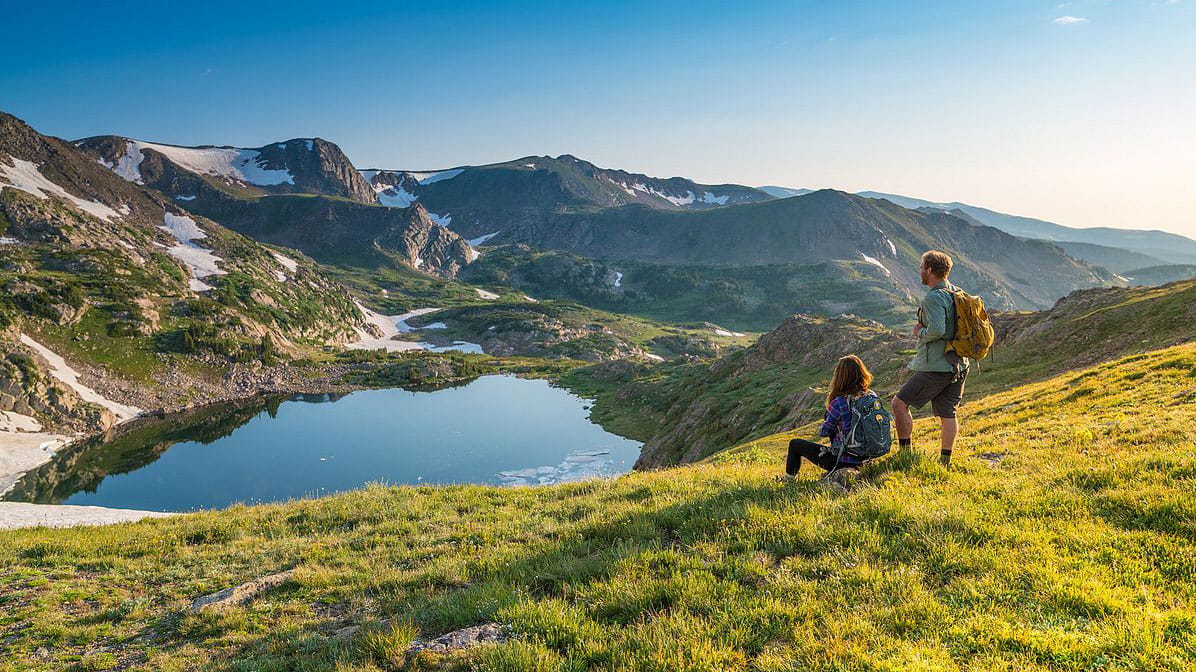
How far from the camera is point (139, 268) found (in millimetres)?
125312

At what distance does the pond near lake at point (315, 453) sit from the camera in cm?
6006

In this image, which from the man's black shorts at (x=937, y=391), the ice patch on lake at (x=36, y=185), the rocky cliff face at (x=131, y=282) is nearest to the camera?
the man's black shorts at (x=937, y=391)

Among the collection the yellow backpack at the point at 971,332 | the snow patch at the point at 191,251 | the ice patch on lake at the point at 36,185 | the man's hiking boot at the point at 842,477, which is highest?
the ice patch on lake at the point at 36,185

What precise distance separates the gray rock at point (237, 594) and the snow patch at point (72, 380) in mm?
95629

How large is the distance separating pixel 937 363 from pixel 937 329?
0.79 meters

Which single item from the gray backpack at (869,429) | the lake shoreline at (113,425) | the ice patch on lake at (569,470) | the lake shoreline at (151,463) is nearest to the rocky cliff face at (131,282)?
the lake shoreline at (113,425)

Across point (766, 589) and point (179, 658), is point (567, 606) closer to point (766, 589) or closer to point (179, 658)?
point (766, 589)

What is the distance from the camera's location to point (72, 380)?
3196 inches

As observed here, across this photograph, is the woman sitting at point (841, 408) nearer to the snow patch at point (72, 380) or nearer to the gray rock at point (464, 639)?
the gray rock at point (464, 639)

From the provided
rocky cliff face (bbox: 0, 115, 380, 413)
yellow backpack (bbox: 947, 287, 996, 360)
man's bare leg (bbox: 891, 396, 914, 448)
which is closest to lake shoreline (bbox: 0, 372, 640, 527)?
rocky cliff face (bbox: 0, 115, 380, 413)

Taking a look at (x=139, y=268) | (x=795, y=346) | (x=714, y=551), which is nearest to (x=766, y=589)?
(x=714, y=551)

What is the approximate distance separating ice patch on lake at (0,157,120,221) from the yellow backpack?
667 ft

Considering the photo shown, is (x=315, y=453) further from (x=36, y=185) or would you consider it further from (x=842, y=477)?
(x=36, y=185)

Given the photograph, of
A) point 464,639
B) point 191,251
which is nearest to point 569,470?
point 464,639
